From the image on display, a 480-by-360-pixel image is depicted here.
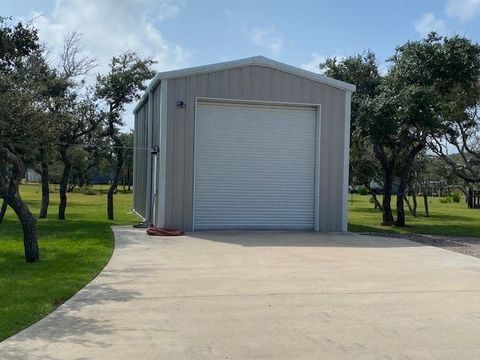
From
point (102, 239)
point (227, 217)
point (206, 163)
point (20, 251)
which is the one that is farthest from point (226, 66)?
point (20, 251)

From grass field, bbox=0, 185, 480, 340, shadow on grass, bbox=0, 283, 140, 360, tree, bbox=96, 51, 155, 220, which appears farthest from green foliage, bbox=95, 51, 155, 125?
shadow on grass, bbox=0, 283, 140, 360

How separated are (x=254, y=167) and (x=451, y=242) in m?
5.32

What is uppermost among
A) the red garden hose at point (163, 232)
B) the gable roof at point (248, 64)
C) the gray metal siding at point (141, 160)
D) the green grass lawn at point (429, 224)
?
the gable roof at point (248, 64)

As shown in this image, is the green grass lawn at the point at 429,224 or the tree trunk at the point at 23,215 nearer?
the tree trunk at the point at 23,215

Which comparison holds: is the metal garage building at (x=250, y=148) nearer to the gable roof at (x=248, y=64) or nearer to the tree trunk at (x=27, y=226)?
the gable roof at (x=248, y=64)

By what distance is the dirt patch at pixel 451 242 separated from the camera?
1190 centimetres

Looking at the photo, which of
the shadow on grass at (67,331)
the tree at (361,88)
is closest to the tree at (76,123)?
the tree at (361,88)

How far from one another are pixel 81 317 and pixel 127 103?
16094 millimetres

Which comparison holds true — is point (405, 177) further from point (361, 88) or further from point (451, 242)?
point (451, 242)

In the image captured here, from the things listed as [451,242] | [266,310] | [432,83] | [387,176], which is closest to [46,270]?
[266,310]

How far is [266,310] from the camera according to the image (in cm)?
627

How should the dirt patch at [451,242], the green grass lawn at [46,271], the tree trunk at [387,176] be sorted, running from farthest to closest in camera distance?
the tree trunk at [387,176]
the dirt patch at [451,242]
the green grass lawn at [46,271]

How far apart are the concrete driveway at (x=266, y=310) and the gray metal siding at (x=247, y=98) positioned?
3822 millimetres

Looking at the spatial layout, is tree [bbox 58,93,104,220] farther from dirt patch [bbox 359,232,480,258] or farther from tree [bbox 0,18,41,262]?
dirt patch [bbox 359,232,480,258]
